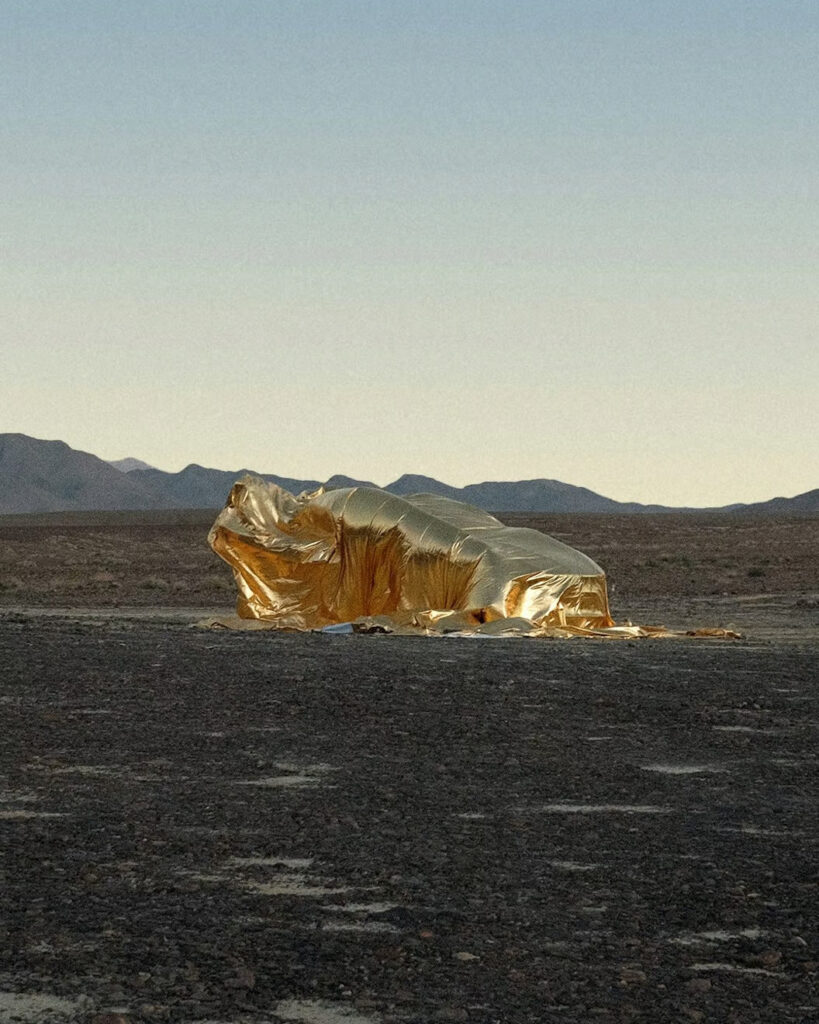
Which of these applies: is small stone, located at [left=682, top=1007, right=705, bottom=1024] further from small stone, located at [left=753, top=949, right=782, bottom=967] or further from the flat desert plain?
small stone, located at [left=753, top=949, right=782, bottom=967]

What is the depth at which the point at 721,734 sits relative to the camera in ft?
41.1

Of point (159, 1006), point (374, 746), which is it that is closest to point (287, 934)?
point (159, 1006)

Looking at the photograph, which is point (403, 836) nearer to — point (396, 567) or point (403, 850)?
point (403, 850)

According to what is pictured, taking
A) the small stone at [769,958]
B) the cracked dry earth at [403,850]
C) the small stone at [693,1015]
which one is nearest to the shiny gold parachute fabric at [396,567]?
the cracked dry earth at [403,850]

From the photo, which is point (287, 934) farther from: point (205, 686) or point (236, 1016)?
point (205, 686)

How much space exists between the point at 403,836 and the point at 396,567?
47.8 feet

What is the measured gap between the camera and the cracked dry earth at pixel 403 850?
5633 millimetres

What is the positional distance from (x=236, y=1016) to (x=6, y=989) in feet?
2.89

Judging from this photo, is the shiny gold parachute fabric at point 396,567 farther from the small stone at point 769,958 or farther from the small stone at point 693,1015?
the small stone at point 693,1015

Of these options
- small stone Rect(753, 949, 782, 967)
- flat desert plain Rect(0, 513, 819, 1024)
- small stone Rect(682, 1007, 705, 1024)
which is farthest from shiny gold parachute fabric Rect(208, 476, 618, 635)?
small stone Rect(682, 1007, 705, 1024)

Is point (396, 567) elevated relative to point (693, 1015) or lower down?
elevated

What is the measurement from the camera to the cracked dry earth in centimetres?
563

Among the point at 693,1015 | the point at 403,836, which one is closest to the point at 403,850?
the point at 403,836

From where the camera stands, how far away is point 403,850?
7.89 meters
